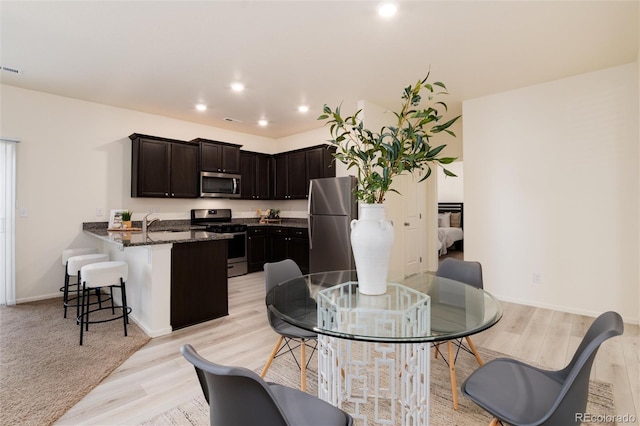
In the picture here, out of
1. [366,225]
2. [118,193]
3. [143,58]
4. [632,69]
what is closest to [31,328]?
[118,193]

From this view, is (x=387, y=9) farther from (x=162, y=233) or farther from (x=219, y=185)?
(x=219, y=185)

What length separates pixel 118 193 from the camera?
460cm

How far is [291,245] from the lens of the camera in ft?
17.7

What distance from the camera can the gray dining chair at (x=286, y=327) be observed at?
1867 mm

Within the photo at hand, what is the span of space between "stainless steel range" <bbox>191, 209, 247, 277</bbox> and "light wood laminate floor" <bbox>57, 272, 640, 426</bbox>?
1.57 meters

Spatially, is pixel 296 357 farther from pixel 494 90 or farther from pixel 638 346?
pixel 494 90

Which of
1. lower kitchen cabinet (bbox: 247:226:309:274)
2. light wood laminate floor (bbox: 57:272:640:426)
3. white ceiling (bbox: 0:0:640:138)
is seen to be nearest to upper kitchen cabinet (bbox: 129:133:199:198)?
white ceiling (bbox: 0:0:640:138)

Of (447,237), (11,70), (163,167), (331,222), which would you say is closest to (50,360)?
(163,167)

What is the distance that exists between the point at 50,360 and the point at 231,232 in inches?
119

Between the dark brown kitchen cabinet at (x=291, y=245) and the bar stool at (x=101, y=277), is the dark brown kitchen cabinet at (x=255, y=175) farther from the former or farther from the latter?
the bar stool at (x=101, y=277)

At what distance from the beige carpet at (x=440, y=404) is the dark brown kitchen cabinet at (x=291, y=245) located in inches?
113

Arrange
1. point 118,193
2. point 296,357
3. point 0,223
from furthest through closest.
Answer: point 118,193, point 0,223, point 296,357

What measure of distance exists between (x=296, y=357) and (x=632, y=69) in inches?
170

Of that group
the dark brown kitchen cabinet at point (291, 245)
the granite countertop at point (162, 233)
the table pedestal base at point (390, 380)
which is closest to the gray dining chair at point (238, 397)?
the table pedestal base at point (390, 380)
